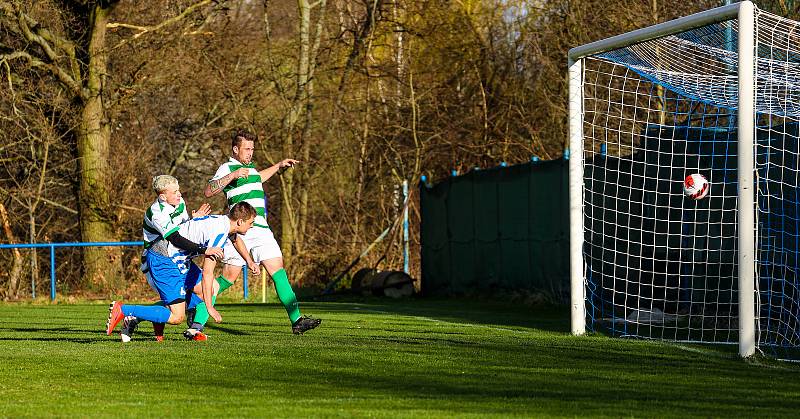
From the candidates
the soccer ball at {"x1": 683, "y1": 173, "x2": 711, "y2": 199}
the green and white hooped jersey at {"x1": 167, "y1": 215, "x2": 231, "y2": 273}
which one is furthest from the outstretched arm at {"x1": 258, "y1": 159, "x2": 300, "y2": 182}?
the soccer ball at {"x1": 683, "y1": 173, "x2": 711, "y2": 199}

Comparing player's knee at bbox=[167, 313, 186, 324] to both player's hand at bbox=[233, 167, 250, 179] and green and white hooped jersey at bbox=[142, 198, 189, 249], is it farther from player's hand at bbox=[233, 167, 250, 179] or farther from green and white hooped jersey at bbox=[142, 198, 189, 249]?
player's hand at bbox=[233, 167, 250, 179]

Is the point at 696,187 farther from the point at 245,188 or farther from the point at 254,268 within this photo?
the point at 245,188

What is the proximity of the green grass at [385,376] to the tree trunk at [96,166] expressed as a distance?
11.2 metres

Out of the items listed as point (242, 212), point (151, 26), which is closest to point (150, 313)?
point (242, 212)

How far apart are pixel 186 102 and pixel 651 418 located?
2085 centimetres

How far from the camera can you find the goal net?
9.47 metres

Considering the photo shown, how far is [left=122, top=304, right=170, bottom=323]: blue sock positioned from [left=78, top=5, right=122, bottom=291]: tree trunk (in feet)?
42.4

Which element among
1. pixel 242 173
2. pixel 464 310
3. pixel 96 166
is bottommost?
pixel 464 310

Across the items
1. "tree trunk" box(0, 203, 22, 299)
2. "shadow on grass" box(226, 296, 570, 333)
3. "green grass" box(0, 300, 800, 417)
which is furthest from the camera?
"tree trunk" box(0, 203, 22, 299)

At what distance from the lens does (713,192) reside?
13.2m

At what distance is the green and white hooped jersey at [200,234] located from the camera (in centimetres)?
1044

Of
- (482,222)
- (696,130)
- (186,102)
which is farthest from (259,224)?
(186,102)

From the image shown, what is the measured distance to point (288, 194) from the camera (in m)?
25.7

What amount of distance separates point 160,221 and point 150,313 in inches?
30.7
